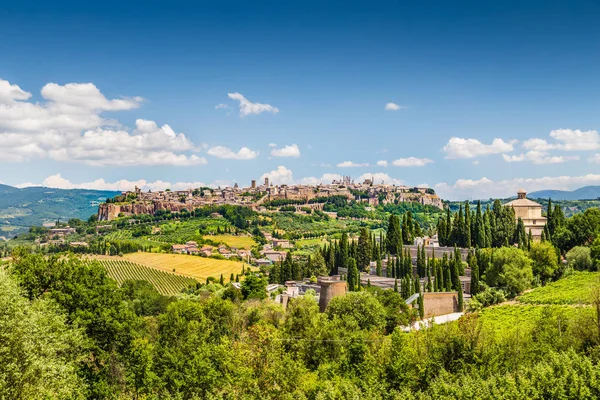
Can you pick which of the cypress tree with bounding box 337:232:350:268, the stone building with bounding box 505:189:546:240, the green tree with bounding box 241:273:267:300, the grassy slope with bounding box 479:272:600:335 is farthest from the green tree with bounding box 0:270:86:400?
the stone building with bounding box 505:189:546:240

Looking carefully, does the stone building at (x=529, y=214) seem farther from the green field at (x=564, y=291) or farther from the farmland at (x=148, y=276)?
the farmland at (x=148, y=276)

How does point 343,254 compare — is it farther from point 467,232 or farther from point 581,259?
point 581,259

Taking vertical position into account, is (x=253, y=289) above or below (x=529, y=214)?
below

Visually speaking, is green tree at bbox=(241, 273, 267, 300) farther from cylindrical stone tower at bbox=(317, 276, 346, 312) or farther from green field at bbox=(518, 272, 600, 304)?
green field at bbox=(518, 272, 600, 304)

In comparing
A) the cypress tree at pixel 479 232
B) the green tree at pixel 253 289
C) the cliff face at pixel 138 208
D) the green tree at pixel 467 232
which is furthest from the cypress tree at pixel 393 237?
the cliff face at pixel 138 208

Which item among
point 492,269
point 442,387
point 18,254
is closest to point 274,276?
point 492,269

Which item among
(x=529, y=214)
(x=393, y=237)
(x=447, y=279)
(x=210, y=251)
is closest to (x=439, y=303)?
(x=447, y=279)
